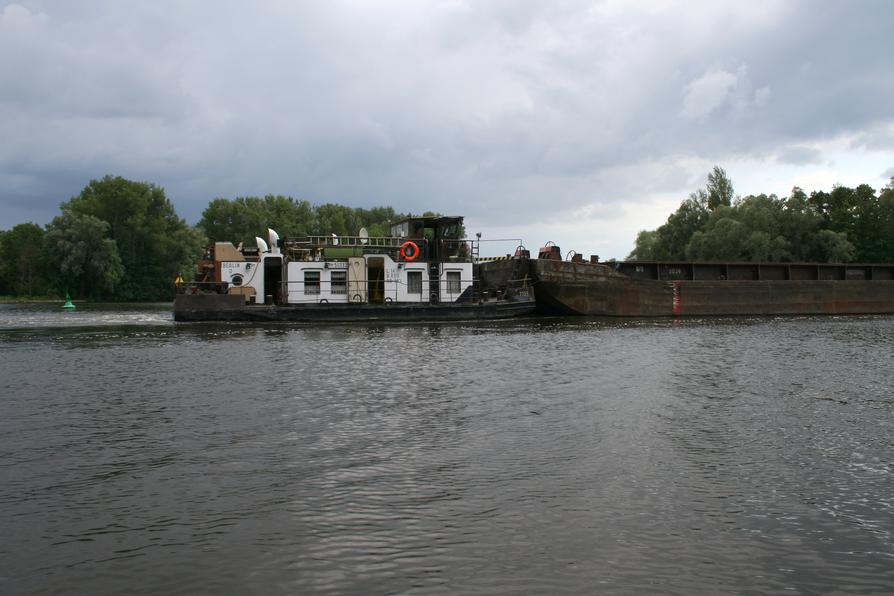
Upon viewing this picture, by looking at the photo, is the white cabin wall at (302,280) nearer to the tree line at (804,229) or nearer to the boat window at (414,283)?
the boat window at (414,283)

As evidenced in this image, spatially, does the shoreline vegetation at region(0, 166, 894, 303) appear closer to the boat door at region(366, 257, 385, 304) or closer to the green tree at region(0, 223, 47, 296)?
the green tree at region(0, 223, 47, 296)

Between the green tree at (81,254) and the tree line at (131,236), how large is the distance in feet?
0.34

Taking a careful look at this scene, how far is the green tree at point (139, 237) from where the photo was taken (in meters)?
88.1

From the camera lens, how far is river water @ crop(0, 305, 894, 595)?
5.52 metres

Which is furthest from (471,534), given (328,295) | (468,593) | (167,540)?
(328,295)

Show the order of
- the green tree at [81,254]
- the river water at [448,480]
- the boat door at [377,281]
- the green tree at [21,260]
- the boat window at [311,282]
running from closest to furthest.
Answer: the river water at [448,480] < the boat window at [311,282] < the boat door at [377,281] < the green tree at [81,254] < the green tree at [21,260]

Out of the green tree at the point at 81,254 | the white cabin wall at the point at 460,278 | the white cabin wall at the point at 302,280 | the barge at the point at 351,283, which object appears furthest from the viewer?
the green tree at the point at 81,254

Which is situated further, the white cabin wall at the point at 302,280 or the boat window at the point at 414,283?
the boat window at the point at 414,283

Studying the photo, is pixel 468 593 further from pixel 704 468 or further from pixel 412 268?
pixel 412 268

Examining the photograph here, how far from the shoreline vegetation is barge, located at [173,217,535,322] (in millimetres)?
37856

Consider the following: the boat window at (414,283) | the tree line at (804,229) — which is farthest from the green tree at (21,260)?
the tree line at (804,229)

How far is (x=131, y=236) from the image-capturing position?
89.2 meters

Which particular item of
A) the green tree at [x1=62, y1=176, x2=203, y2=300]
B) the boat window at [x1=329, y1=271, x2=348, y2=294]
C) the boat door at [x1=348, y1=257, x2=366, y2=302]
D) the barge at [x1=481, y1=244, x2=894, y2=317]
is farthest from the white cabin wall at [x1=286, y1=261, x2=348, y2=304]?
the green tree at [x1=62, y1=176, x2=203, y2=300]

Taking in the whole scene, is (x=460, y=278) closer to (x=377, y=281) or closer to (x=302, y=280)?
(x=377, y=281)
